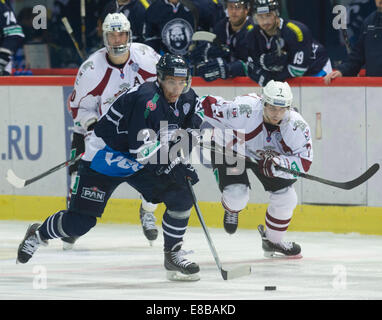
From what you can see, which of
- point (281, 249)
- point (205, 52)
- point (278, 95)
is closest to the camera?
point (278, 95)

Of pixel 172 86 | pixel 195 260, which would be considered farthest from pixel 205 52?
pixel 172 86

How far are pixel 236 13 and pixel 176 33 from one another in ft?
1.70

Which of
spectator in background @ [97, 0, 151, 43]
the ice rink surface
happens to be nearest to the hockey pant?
the ice rink surface

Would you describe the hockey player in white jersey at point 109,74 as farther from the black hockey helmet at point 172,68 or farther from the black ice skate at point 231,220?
the black hockey helmet at point 172,68

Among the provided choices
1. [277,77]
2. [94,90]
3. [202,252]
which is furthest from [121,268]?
[277,77]

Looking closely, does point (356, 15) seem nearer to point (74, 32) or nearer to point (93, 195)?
point (74, 32)

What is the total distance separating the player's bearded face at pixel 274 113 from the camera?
24.6ft

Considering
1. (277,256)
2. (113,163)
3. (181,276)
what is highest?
(113,163)

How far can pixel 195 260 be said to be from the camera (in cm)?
757

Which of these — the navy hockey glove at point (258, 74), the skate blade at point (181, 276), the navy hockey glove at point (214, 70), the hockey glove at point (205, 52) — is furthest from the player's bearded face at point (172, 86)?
the hockey glove at point (205, 52)

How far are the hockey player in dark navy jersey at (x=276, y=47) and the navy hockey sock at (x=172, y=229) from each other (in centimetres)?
193

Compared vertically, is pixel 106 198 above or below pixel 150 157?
below

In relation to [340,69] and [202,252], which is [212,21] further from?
[202,252]

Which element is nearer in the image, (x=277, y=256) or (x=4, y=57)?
(x=277, y=256)
